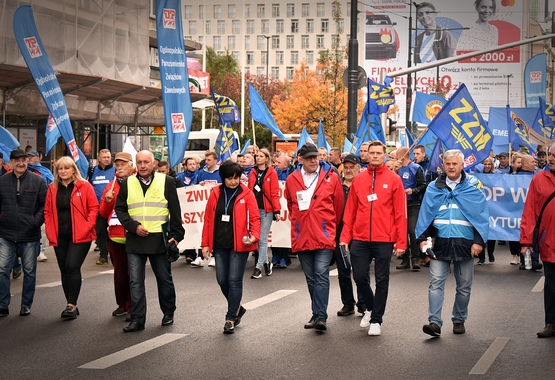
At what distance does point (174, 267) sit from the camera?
49.7 feet

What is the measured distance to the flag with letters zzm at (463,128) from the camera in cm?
1487

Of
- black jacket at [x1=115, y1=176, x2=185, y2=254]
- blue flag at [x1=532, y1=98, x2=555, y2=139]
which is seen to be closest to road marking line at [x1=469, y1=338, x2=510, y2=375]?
black jacket at [x1=115, y1=176, x2=185, y2=254]

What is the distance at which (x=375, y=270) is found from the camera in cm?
916

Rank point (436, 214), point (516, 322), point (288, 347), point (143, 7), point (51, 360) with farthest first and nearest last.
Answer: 1. point (143, 7)
2. point (516, 322)
3. point (436, 214)
4. point (288, 347)
5. point (51, 360)

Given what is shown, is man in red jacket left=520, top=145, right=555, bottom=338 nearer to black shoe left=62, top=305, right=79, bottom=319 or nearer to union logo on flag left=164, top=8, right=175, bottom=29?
black shoe left=62, top=305, right=79, bottom=319

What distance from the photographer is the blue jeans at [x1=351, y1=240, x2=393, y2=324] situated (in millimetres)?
9039

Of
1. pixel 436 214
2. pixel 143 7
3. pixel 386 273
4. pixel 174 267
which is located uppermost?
pixel 143 7

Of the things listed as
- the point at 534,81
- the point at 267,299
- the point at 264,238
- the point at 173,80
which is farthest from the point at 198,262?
the point at 534,81

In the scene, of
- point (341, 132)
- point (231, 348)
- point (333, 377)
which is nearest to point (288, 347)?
point (231, 348)

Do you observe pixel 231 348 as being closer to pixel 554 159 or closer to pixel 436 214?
pixel 436 214

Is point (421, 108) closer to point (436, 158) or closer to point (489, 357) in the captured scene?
point (436, 158)

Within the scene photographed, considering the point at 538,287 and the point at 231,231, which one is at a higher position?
the point at 231,231

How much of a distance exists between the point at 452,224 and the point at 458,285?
62 cm

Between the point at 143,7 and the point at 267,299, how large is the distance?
86.7 feet
